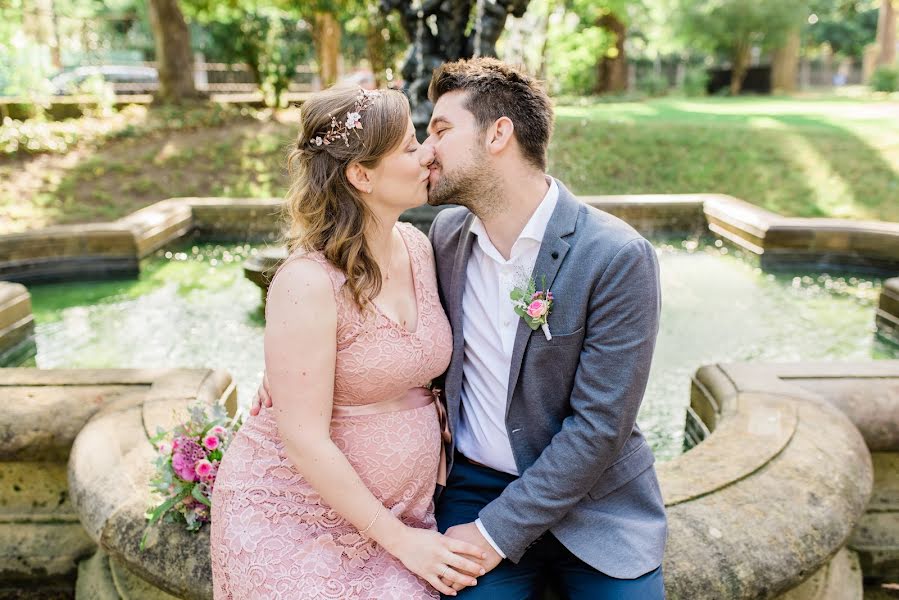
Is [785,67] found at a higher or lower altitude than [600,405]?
higher

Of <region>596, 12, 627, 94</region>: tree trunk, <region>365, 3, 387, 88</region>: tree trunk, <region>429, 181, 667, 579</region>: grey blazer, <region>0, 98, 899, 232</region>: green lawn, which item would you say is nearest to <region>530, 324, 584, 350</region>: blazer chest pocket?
<region>429, 181, 667, 579</region>: grey blazer

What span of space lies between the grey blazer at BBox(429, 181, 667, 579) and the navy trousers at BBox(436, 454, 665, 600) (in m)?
0.05

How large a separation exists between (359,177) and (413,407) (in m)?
0.73

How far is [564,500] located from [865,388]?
1.97 metres

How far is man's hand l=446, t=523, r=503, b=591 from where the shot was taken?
7.12ft

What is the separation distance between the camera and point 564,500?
7.22 ft

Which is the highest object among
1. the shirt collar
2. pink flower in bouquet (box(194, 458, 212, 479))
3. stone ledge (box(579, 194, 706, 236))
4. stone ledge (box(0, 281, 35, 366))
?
the shirt collar

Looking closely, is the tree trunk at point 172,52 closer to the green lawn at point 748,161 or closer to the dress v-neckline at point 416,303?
the green lawn at point 748,161

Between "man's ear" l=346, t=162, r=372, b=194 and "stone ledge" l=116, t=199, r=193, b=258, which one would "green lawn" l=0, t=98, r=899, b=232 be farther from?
"man's ear" l=346, t=162, r=372, b=194

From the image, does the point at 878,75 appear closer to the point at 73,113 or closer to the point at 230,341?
the point at 73,113

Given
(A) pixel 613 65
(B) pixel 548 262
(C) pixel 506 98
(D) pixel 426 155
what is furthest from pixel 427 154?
(A) pixel 613 65

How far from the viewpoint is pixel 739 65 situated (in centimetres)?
3019

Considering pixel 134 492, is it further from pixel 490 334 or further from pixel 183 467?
pixel 490 334

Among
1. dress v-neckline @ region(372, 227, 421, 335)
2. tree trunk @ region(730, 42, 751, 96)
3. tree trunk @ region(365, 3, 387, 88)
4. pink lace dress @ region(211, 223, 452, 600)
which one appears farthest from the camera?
tree trunk @ region(730, 42, 751, 96)
